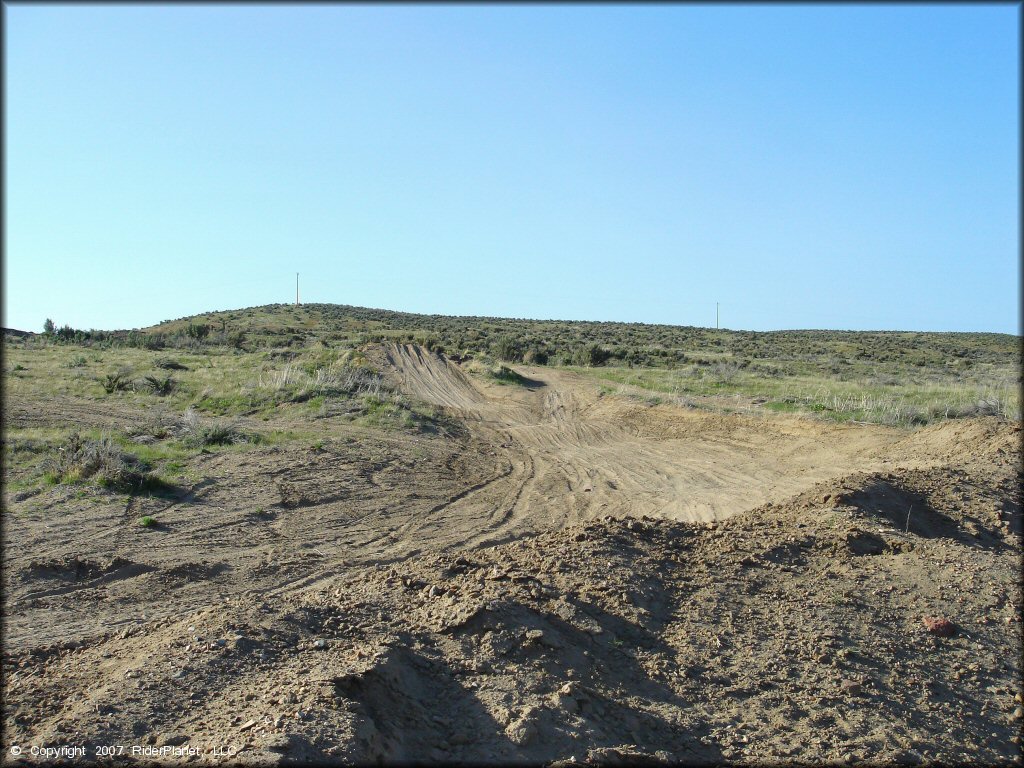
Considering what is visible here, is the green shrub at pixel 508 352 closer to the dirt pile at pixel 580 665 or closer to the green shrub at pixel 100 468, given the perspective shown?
the green shrub at pixel 100 468

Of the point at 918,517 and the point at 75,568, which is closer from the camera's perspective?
the point at 75,568

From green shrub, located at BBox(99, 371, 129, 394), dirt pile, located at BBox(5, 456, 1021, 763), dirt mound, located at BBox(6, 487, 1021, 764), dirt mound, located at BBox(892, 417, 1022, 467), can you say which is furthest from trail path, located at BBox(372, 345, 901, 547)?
green shrub, located at BBox(99, 371, 129, 394)

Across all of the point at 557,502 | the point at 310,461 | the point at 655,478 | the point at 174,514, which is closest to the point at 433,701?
the point at 174,514

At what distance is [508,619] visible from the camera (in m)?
5.95

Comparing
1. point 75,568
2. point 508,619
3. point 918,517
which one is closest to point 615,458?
point 918,517

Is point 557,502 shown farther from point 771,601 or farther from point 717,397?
point 717,397

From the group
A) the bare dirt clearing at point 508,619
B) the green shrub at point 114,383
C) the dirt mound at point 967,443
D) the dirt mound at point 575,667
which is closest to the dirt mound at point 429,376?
the green shrub at point 114,383

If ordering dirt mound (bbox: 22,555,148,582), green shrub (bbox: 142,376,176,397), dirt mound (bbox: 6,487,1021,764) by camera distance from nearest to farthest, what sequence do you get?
dirt mound (bbox: 6,487,1021,764)
dirt mound (bbox: 22,555,148,582)
green shrub (bbox: 142,376,176,397)

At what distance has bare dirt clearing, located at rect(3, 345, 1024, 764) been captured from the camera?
4781 millimetres

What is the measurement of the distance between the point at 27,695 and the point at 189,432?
1078cm

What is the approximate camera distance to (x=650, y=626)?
6.66 metres

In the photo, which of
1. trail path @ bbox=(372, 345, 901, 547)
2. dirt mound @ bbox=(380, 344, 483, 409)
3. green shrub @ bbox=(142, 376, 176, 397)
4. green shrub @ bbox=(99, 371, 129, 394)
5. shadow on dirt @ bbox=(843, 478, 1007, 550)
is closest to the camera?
shadow on dirt @ bbox=(843, 478, 1007, 550)

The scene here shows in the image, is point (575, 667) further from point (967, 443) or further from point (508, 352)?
point (508, 352)

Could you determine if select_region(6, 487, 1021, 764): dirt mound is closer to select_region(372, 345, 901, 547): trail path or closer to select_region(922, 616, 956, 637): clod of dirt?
select_region(922, 616, 956, 637): clod of dirt
